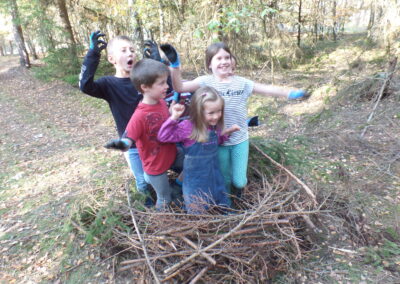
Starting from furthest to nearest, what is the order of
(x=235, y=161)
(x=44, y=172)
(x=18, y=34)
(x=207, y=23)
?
(x=18, y=34) < (x=207, y=23) < (x=44, y=172) < (x=235, y=161)

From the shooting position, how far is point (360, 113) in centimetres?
527

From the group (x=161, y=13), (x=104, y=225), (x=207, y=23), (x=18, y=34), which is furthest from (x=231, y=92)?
(x=18, y=34)

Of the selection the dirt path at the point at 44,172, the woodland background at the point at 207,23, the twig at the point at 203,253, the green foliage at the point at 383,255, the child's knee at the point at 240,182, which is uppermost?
the woodland background at the point at 207,23

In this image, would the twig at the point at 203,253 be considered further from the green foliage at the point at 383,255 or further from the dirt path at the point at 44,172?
the green foliage at the point at 383,255

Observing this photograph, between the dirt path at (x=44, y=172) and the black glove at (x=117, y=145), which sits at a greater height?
the black glove at (x=117, y=145)

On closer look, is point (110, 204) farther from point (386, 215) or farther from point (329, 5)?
point (329, 5)

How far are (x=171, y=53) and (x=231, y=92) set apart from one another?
0.63m

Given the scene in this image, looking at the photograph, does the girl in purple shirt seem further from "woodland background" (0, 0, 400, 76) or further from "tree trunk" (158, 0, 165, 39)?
"tree trunk" (158, 0, 165, 39)

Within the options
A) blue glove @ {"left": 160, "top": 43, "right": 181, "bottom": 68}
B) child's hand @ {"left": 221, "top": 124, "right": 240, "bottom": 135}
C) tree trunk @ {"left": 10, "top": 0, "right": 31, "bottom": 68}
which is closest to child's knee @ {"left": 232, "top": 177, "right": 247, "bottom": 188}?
child's hand @ {"left": 221, "top": 124, "right": 240, "bottom": 135}

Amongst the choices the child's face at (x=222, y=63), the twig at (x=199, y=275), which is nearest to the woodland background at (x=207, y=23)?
the child's face at (x=222, y=63)

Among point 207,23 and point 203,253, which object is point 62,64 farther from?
point 203,253

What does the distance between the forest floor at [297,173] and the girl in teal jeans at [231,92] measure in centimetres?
85

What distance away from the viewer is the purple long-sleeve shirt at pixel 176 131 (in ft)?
7.01

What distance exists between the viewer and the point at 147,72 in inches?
81.0
